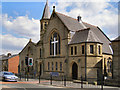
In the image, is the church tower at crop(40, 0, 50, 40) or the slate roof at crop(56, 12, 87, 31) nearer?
the slate roof at crop(56, 12, 87, 31)

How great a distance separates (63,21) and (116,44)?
13.5m

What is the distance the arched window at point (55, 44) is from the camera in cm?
3547

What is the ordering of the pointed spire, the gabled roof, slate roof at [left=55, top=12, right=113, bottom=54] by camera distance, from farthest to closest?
the pointed spire
slate roof at [left=55, top=12, right=113, bottom=54]
the gabled roof

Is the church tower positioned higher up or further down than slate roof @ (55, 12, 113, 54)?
higher up

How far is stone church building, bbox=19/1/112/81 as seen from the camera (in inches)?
1168

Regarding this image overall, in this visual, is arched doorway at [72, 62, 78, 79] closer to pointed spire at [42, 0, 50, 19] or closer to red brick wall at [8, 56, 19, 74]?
pointed spire at [42, 0, 50, 19]

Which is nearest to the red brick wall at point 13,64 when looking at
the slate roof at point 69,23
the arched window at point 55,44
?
the arched window at point 55,44

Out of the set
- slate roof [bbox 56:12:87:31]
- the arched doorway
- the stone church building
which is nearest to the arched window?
the stone church building

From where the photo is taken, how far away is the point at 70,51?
32.6 meters

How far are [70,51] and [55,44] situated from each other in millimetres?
4872

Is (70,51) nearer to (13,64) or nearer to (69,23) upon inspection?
(69,23)

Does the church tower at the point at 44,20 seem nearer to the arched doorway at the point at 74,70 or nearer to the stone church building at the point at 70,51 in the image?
the stone church building at the point at 70,51

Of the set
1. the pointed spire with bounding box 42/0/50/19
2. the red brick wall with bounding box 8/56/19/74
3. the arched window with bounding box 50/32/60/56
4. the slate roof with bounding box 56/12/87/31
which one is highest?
the pointed spire with bounding box 42/0/50/19

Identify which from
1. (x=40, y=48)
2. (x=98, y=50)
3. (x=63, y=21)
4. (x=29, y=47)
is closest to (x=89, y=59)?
(x=98, y=50)
